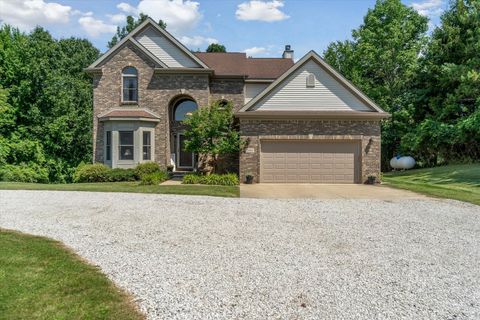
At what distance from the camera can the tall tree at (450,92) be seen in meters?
23.9

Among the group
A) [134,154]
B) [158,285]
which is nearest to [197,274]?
[158,285]

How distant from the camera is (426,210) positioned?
35.2ft

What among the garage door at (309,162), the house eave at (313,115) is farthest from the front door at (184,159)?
the garage door at (309,162)

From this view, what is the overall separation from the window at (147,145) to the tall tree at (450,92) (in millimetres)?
17807

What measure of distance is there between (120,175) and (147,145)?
2882mm

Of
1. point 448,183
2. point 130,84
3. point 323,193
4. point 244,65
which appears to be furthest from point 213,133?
point 448,183

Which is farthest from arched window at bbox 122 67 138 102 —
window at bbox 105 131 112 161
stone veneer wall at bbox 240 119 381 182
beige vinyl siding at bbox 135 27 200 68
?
stone veneer wall at bbox 240 119 381 182

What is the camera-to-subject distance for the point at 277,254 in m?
6.15

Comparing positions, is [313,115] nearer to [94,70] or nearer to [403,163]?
[403,163]

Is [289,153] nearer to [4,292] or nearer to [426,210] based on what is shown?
[426,210]

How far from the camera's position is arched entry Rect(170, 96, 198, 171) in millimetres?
23328

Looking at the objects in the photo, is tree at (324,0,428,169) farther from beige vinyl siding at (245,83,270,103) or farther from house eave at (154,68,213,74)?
house eave at (154,68,213,74)

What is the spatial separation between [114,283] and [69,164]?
27160mm

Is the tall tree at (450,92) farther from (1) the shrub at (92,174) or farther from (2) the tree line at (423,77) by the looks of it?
(1) the shrub at (92,174)
